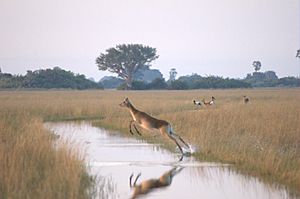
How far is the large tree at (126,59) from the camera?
97688 millimetres

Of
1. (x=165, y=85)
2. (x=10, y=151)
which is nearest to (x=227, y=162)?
(x=10, y=151)

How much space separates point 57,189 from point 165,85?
86704 millimetres

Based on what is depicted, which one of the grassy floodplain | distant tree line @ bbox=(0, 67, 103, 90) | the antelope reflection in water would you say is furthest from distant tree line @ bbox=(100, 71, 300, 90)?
the antelope reflection in water

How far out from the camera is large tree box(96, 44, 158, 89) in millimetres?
97688

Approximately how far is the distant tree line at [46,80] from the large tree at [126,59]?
4.56m

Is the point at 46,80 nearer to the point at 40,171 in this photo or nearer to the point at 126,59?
the point at 126,59

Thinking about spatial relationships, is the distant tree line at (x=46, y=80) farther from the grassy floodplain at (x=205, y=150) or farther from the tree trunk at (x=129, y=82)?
the grassy floodplain at (x=205, y=150)

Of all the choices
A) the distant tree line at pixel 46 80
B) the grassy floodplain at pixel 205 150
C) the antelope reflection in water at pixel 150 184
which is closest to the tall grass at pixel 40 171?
the grassy floodplain at pixel 205 150

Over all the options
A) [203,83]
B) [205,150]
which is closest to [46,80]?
[203,83]

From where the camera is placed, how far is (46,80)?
9419cm

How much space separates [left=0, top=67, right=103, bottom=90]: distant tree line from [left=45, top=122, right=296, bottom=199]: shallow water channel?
74600mm

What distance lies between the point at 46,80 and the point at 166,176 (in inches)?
3294

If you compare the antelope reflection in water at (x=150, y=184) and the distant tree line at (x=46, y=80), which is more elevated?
the distant tree line at (x=46, y=80)

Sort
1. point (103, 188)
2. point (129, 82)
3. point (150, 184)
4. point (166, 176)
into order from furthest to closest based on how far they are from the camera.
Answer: point (129, 82)
point (166, 176)
point (150, 184)
point (103, 188)
